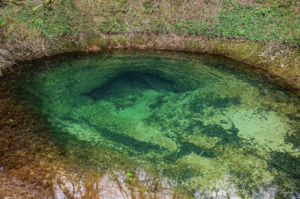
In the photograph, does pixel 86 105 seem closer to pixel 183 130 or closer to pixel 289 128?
pixel 183 130

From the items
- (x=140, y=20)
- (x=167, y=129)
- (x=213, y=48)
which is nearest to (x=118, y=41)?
(x=140, y=20)

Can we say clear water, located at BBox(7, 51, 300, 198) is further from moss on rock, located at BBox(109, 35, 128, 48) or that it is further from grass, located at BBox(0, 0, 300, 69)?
moss on rock, located at BBox(109, 35, 128, 48)

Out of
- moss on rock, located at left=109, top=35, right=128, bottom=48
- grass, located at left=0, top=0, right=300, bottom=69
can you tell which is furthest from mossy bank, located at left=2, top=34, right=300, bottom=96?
grass, located at left=0, top=0, right=300, bottom=69

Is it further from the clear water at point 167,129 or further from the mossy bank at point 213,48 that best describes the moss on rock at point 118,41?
the clear water at point 167,129

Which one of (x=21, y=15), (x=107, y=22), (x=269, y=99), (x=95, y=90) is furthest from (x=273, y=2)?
(x=21, y=15)

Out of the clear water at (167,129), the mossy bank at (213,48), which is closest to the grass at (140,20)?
the mossy bank at (213,48)
